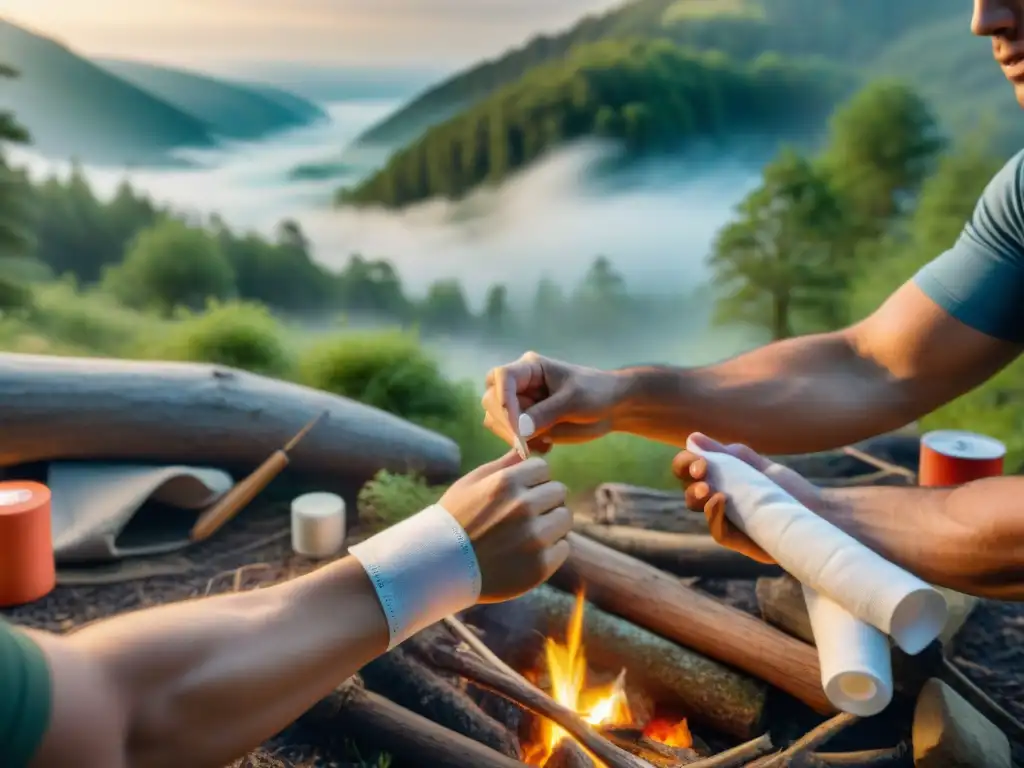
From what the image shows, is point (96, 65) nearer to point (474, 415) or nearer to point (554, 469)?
point (474, 415)

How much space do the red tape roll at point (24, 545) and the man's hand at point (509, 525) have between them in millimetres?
1258

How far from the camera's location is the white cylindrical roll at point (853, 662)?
990mm

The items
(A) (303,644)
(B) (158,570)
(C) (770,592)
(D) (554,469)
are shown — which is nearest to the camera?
(A) (303,644)

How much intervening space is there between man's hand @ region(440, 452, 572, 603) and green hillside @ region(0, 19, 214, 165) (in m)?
2.59

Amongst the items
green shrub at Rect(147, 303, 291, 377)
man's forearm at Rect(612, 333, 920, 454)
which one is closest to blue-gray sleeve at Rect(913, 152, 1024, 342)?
man's forearm at Rect(612, 333, 920, 454)

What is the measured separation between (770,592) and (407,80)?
2.19m

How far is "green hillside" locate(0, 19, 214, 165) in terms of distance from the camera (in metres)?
3.12

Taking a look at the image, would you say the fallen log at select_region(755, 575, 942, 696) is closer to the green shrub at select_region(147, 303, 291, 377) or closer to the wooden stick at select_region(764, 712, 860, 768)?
the wooden stick at select_region(764, 712, 860, 768)

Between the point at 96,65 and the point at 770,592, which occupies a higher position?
the point at 96,65

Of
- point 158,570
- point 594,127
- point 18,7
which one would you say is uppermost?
point 18,7

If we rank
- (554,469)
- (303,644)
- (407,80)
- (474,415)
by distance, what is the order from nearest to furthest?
(303,644) → (554,469) → (474,415) → (407,80)

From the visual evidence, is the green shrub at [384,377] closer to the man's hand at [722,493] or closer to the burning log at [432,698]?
the burning log at [432,698]

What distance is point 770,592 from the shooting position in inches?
71.1

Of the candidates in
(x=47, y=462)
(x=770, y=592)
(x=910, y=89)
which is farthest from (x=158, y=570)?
(x=910, y=89)
